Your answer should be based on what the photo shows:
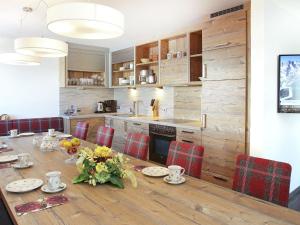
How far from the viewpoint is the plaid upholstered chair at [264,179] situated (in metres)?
1.42

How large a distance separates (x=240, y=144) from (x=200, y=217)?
1.81m

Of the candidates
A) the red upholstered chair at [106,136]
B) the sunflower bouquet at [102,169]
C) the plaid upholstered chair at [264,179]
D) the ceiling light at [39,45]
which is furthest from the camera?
the red upholstered chair at [106,136]

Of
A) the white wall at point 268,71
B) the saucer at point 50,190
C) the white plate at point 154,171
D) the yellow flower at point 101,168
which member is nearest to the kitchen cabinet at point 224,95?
the white wall at point 268,71

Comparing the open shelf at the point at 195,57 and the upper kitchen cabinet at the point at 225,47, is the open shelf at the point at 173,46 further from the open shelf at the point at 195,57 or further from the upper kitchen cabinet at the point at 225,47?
the upper kitchen cabinet at the point at 225,47

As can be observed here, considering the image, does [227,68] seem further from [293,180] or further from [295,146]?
[293,180]

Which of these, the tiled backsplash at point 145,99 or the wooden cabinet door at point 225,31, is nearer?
the wooden cabinet door at point 225,31

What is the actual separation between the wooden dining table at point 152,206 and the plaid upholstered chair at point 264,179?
0.67ft

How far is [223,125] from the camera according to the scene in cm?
294

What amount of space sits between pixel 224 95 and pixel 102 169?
6.32ft

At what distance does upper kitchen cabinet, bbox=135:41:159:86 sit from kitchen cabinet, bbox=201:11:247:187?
1.47m

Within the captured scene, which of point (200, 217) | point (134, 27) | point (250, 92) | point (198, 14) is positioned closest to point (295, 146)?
point (250, 92)

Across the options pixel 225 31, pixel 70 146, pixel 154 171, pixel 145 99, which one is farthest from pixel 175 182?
pixel 145 99

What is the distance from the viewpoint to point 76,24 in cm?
166

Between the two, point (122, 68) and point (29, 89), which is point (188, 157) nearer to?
point (122, 68)
